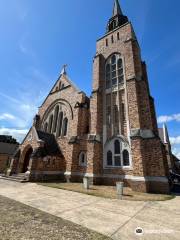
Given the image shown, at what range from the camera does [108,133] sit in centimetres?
1530

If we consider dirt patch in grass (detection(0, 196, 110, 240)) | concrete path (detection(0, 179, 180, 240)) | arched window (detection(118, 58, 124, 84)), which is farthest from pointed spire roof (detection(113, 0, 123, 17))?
dirt patch in grass (detection(0, 196, 110, 240))

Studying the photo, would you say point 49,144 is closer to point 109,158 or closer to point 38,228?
point 109,158

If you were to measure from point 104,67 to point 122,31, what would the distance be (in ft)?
17.6

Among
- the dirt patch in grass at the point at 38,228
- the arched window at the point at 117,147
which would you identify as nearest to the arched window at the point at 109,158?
the arched window at the point at 117,147

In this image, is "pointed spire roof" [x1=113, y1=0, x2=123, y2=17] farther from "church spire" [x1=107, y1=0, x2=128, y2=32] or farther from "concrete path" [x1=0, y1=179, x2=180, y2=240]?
"concrete path" [x1=0, y1=179, x2=180, y2=240]

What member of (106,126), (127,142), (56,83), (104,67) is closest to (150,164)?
(127,142)

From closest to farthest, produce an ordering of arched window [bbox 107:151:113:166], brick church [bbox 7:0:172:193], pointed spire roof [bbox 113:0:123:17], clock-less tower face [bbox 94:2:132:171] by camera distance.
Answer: brick church [bbox 7:0:172:193], clock-less tower face [bbox 94:2:132:171], arched window [bbox 107:151:113:166], pointed spire roof [bbox 113:0:123:17]

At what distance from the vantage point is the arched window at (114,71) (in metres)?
17.1

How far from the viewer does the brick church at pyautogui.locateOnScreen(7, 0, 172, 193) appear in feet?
38.5

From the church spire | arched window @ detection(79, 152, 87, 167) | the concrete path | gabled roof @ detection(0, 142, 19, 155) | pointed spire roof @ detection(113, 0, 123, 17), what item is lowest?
the concrete path

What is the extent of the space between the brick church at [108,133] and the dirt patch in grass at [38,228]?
27.0 feet

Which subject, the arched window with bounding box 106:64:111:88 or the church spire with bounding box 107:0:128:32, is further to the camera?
the church spire with bounding box 107:0:128:32

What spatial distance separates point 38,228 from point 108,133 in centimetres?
1197

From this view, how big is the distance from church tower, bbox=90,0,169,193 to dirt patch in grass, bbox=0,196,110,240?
8207mm
